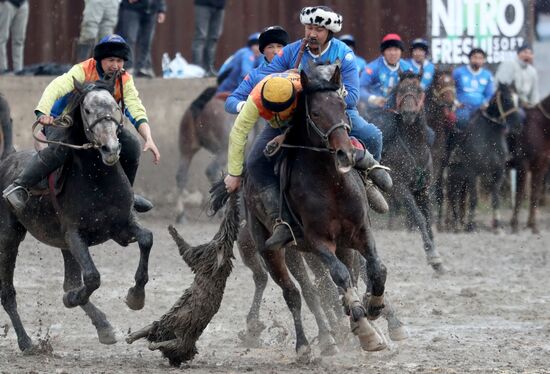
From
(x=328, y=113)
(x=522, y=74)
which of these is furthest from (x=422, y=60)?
(x=328, y=113)

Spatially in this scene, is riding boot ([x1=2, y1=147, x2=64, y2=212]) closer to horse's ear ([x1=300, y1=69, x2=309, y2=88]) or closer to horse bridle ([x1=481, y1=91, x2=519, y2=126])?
horse's ear ([x1=300, y1=69, x2=309, y2=88])

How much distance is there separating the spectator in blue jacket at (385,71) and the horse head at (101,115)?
6.59m

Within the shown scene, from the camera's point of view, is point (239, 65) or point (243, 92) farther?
point (239, 65)

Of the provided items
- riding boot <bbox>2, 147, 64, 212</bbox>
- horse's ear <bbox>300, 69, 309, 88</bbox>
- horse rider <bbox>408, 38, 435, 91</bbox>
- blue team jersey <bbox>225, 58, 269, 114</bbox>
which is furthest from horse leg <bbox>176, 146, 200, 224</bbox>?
horse's ear <bbox>300, 69, 309, 88</bbox>

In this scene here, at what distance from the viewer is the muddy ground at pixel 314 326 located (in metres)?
8.91

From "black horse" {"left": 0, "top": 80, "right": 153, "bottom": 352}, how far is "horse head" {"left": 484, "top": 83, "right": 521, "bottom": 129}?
887 cm

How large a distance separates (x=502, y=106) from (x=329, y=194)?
31.1 feet

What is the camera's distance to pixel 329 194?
8398 millimetres

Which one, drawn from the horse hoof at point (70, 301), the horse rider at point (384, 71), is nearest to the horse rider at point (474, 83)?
the horse rider at point (384, 71)

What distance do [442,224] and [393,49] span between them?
2.93 metres

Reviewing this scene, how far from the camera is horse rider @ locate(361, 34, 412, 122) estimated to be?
1539 centimetres

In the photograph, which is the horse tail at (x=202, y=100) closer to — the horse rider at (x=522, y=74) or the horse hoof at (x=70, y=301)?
the horse rider at (x=522, y=74)

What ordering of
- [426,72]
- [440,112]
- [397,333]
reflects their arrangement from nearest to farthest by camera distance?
[397,333] → [440,112] → [426,72]

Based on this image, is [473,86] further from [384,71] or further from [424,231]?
[424,231]
